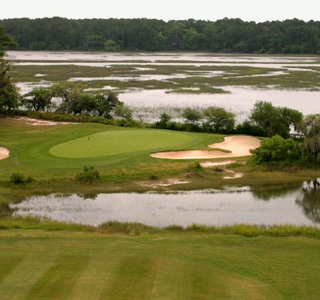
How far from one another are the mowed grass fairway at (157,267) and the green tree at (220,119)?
27202 mm

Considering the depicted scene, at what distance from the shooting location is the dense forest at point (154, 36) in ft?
534

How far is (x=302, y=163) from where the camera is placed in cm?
3869

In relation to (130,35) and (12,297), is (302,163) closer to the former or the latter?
(12,297)

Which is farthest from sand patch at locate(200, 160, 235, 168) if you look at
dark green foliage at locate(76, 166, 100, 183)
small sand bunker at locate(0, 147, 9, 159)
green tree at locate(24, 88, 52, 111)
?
green tree at locate(24, 88, 52, 111)

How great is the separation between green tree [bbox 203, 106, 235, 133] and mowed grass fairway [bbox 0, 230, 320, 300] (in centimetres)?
2720

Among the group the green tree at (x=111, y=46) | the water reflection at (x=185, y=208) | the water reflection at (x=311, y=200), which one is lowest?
the water reflection at (x=185, y=208)

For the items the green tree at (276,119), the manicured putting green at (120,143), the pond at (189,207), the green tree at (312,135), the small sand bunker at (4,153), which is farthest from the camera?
the green tree at (276,119)

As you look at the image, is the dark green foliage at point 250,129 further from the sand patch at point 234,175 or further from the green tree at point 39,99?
the green tree at point 39,99

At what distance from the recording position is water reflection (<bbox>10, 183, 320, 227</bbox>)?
92.5 ft

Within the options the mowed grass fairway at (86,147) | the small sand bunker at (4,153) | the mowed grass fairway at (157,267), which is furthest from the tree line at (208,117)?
the mowed grass fairway at (157,267)

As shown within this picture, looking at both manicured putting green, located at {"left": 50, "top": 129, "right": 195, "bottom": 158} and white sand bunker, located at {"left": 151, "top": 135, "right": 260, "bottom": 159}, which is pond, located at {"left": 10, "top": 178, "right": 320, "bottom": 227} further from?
manicured putting green, located at {"left": 50, "top": 129, "right": 195, "bottom": 158}

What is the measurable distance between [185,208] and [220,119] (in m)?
20.8

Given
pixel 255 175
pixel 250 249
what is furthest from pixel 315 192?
pixel 250 249

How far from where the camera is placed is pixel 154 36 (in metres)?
174
